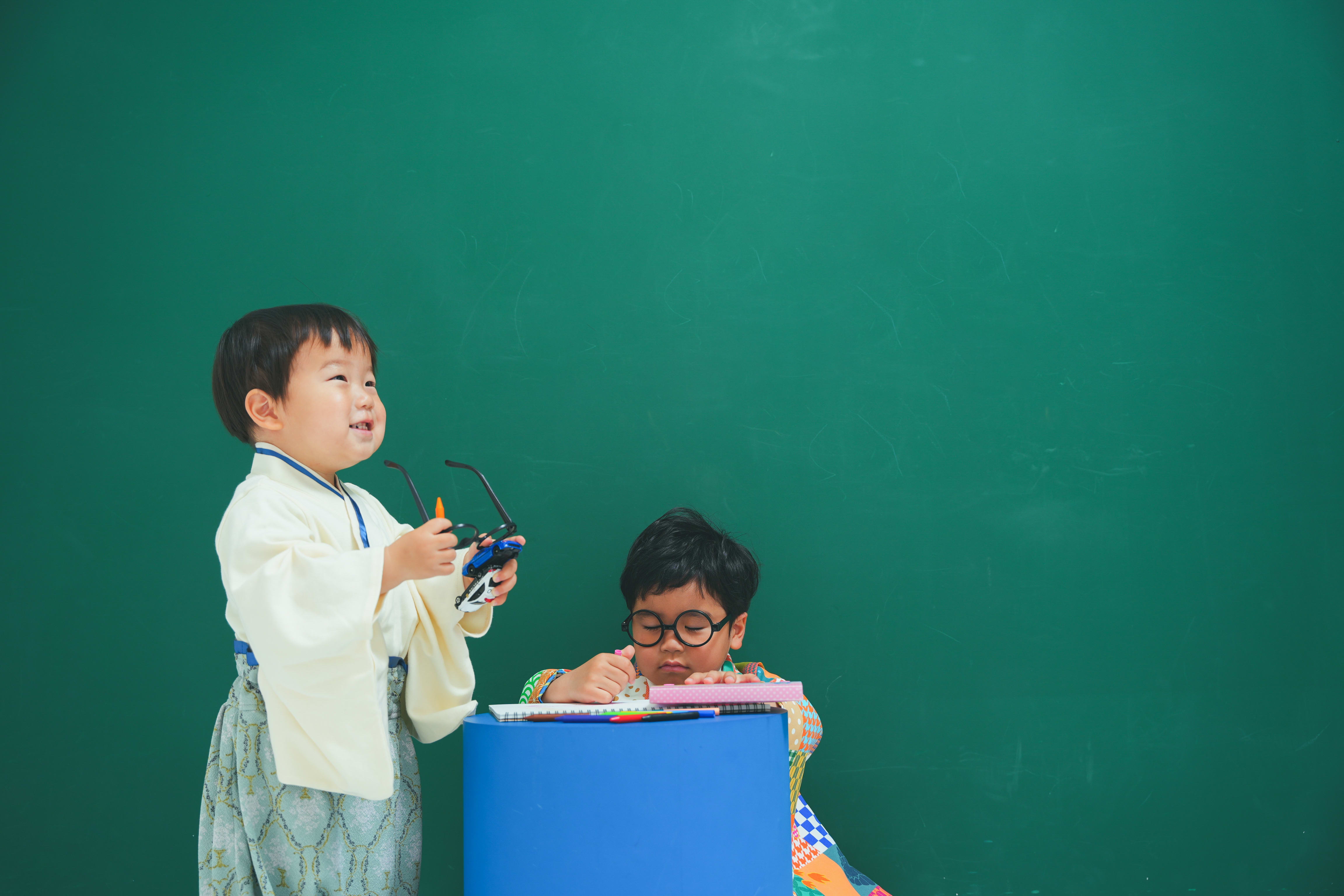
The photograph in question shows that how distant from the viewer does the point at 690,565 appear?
150 centimetres

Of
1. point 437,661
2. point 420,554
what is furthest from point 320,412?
point 437,661

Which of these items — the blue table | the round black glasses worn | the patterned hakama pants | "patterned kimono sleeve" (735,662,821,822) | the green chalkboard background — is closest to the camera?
the blue table

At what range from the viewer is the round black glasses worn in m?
1.48

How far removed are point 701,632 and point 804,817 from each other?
15.0 inches

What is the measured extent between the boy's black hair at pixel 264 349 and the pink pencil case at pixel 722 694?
0.64 metres

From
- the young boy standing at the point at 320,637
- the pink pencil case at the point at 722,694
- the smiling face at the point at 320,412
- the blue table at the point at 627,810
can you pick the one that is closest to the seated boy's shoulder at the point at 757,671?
the pink pencil case at the point at 722,694

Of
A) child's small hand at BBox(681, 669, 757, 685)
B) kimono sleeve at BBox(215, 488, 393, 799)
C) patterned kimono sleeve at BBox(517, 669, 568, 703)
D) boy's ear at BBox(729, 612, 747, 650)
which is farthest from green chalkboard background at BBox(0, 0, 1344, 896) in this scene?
kimono sleeve at BBox(215, 488, 393, 799)

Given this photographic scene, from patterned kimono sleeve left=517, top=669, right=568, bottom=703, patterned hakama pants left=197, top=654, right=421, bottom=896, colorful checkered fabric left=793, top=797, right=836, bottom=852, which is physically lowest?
colorful checkered fabric left=793, top=797, right=836, bottom=852

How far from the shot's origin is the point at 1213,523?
171cm

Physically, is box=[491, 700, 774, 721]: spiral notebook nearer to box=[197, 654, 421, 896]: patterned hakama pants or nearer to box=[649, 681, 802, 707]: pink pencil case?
box=[649, 681, 802, 707]: pink pencil case

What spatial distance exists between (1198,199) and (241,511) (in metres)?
1.82

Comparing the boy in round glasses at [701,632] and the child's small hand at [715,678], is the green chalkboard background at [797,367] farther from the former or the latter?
the child's small hand at [715,678]

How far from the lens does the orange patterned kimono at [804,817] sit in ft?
4.55

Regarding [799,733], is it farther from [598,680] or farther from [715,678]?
[598,680]
